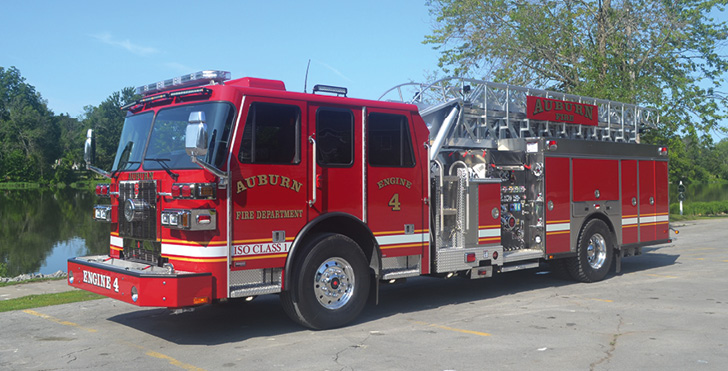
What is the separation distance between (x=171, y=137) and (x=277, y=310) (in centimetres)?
290

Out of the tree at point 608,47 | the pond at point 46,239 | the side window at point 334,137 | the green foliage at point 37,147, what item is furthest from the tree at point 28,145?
the side window at point 334,137

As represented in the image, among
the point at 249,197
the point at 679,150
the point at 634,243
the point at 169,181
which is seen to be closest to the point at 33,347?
the point at 169,181

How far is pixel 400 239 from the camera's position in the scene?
27.2 feet

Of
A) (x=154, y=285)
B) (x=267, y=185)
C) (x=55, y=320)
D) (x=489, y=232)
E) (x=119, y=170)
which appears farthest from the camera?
(x=489, y=232)

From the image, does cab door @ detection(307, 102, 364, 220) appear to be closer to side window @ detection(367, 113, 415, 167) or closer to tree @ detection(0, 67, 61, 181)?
side window @ detection(367, 113, 415, 167)

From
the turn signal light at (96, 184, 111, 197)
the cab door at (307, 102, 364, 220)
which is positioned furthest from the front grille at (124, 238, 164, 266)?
the cab door at (307, 102, 364, 220)

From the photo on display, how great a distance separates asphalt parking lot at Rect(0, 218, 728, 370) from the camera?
20.4ft

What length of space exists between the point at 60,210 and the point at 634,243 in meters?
36.6

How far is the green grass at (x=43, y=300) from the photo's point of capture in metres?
9.52

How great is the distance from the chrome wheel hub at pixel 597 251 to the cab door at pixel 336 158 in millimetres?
5326

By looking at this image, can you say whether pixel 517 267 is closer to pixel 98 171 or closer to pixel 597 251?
pixel 597 251

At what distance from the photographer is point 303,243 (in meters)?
7.38

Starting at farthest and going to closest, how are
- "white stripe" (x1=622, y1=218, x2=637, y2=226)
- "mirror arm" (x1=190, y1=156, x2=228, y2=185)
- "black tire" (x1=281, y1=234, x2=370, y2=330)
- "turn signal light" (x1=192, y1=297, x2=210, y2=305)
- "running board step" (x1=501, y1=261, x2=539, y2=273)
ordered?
1. "white stripe" (x1=622, y1=218, x2=637, y2=226)
2. "running board step" (x1=501, y1=261, x2=539, y2=273)
3. "black tire" (x1=281, y1=234, x2=370, y2=330)
4. "turn signal light" (x1=192, y1=297, x2=210, y2=305)
5. "mirror arm" (x1=190, y1=156, x2=228, y2=185)

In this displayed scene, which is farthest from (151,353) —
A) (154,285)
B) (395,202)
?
(395,202)
